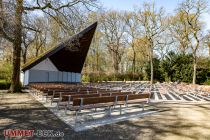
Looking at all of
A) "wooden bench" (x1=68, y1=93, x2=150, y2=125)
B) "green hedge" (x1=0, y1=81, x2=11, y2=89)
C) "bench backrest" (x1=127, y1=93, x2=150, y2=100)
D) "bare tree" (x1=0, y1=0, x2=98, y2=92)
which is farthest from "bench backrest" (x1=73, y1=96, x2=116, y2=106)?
"green hedge" (x1=0, y1=81, x2=11, y2=89)

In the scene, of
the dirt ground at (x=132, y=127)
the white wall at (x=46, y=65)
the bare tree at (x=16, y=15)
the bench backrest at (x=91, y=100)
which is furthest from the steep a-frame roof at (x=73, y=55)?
the dirt ground at (x=132, y=127)

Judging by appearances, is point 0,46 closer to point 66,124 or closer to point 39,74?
point 66,124

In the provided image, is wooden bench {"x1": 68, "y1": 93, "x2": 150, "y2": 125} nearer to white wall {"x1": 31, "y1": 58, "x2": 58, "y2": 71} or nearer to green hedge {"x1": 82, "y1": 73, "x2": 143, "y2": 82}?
white wall {"x1": 31, "y1": 58, "x2": 58, "y2": 71}

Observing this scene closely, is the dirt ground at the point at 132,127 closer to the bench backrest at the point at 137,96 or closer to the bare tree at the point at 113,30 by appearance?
the bench backrest at the point at 137,96

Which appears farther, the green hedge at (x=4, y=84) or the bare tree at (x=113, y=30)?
the bare tree at (x=113, y=30)

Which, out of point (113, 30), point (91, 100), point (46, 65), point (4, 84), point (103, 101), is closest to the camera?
point (91, 100)

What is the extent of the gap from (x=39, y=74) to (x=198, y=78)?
951 inches

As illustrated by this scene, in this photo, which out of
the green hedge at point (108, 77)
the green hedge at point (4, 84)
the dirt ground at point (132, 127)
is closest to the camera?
the dirt ground at point (132, 127)

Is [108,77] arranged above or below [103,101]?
above

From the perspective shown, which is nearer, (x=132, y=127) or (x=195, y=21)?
(x=132, y=127)

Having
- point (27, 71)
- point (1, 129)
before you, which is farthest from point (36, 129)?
point (27, 71)

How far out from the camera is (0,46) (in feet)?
28.5

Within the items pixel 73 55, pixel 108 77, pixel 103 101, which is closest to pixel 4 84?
pixel 73 55

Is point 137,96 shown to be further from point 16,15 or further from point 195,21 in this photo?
point 195,21
